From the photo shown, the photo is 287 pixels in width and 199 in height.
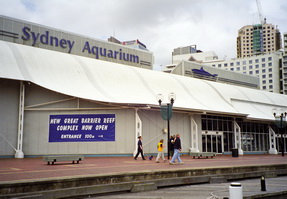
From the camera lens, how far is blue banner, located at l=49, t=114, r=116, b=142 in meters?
26.3

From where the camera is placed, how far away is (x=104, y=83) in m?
29.0

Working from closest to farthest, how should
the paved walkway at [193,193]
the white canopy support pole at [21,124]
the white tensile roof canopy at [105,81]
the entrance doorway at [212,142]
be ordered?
the paved walkway at [193,193]
the white canopy support pole at [21,124]
the white tensile roof canopy at [105,81]
the entrance doorway at [212,142]

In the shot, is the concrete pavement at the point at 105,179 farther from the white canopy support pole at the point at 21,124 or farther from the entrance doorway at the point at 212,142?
the entrance doorway at the point at 212,142

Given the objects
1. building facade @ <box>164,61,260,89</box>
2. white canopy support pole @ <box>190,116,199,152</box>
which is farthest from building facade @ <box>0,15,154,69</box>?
white canopy support pole @ <box>190,116,199,152</box>

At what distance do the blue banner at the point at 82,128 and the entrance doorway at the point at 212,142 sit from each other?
38.5 feet

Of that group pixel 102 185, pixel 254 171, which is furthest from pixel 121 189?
pixel 254 171

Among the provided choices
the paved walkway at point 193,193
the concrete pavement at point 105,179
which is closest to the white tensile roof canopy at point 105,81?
the concrete pavement at point 105,179

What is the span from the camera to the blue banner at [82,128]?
2631 cm

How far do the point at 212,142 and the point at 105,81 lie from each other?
46.9ft

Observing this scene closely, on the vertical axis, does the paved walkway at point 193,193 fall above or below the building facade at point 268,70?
below

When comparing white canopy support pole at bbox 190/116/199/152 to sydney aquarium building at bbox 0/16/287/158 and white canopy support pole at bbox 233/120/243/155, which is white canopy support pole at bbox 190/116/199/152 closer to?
sydney aquarium building at bbox 0/16/287/158

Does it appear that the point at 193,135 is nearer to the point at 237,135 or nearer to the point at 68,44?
the point at 237,135

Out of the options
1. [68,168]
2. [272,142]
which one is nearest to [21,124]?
[68,168]

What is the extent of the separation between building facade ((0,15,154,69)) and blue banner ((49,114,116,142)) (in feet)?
32.5
